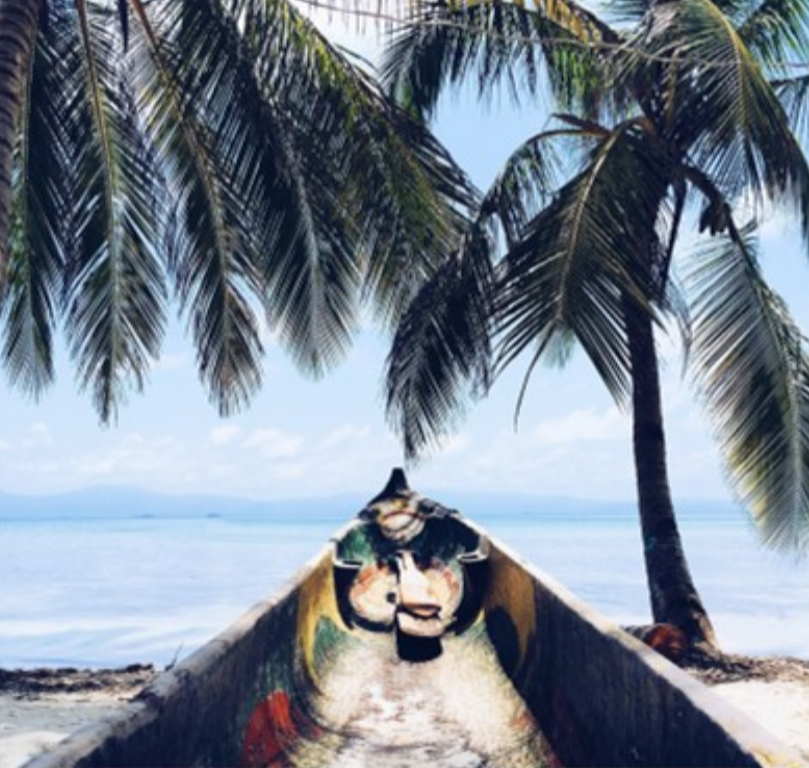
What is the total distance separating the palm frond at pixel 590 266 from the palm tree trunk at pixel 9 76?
265 cm

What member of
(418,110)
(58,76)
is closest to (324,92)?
(58,76)

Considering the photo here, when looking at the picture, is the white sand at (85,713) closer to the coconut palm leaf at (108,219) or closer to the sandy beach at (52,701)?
the sandy beach at (52,701)

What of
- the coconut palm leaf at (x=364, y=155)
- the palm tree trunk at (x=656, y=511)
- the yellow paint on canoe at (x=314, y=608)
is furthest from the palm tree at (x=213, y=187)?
the palm tree trunk at (x=656, y=511)

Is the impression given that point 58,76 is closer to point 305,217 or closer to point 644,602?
point 305,217

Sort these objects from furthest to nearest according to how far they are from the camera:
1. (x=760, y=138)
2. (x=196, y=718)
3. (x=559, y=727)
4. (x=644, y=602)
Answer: (x=644, y=602)
(x=760, y=138)
(x=559, y=727)
(x=196, y=718)

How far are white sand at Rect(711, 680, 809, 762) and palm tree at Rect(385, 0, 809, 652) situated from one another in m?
0.75

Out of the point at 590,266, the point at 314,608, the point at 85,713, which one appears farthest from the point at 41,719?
the point at 590,266

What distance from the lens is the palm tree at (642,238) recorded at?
226 inches

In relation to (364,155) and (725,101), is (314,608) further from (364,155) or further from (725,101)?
(725,101)

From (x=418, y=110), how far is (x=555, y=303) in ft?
14.9

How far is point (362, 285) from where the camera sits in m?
7.15

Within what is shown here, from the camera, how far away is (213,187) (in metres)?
6.91

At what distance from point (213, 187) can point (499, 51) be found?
2.81 meters

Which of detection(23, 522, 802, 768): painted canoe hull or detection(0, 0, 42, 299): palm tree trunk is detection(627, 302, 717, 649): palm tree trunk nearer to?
detection(23, 522, 802, 768): painted canoe hull
